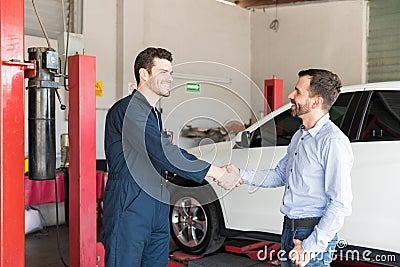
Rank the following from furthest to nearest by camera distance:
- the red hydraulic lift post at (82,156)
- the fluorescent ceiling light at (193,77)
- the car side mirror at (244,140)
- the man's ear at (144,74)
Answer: the car side mirror at (244,140), the fluorescent ceiling light at (193,77), the red hydraulic lift post at (82,156), the man's ear at (144,74)

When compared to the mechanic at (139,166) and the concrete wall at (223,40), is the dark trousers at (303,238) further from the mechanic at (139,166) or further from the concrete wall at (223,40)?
the concrete wall at (223,40)

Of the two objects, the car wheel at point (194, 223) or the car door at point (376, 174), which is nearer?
the car door at point (376, 174)

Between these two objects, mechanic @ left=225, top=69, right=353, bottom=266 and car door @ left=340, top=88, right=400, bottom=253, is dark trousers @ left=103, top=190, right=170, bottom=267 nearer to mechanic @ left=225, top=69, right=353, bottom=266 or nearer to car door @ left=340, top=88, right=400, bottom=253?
mechanic @ left=225, top=69, right=353, bottom=266

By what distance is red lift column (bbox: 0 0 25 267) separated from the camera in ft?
6.41

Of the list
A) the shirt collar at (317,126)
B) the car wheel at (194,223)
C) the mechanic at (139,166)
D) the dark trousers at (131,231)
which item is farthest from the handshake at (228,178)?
the car wheel at (194,223)

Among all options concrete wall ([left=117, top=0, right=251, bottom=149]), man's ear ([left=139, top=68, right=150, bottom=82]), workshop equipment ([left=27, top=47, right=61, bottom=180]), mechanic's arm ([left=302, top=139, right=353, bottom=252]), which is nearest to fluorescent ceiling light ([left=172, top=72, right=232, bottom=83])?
concrete wall ([left=117, top=0, right=251, bottom=149])

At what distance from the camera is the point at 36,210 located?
5980mm

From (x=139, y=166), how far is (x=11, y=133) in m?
0.71

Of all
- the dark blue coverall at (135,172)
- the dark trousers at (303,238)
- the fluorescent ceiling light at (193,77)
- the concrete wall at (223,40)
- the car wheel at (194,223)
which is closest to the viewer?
the dark trousers at (303,238)

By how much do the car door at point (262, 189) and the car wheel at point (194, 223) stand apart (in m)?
0.13

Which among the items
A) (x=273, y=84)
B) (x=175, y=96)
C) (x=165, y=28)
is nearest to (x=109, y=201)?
(x=273, y=84)

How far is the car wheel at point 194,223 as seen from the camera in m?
4.25

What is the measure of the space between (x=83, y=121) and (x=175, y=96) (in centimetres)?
460

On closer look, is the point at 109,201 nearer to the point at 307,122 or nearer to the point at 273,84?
the point at 307,122
